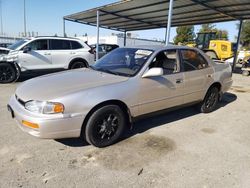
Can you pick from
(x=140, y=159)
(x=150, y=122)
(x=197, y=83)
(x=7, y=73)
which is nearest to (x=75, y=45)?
Answer: (x=7, y=73)

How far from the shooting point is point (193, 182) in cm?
259

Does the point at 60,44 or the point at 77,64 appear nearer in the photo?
the point at 60,44

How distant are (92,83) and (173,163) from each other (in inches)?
65.3

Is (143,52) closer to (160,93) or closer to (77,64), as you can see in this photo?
(160,93)

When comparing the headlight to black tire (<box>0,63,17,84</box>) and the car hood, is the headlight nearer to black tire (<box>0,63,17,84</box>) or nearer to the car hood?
the car hood

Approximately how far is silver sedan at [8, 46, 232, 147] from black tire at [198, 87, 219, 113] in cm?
19

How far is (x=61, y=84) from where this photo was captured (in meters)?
3.26

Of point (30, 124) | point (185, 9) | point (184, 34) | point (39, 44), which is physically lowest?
point (30, 124)

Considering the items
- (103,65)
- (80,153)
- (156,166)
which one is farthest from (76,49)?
(156,166)

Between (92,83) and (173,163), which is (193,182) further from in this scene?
(92,83)

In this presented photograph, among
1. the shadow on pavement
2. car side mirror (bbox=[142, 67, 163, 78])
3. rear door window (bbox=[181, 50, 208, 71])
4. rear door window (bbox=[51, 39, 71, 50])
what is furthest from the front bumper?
rear door window (bbox=[51, 39, 71, 50])

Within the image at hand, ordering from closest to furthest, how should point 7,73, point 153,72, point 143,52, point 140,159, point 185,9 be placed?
point 140,159, point 153,72, point 143,52, point 7,73, point 185,9

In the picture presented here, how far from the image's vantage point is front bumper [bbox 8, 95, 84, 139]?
9.11 ft

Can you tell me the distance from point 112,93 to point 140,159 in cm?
104
